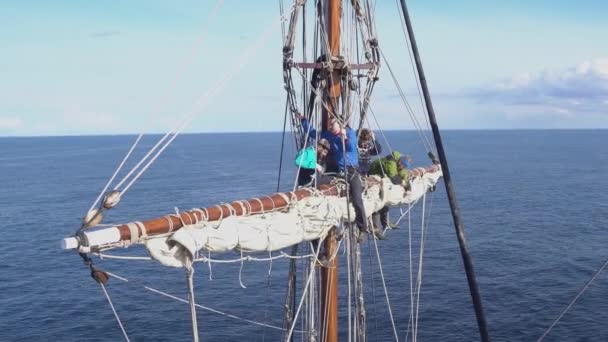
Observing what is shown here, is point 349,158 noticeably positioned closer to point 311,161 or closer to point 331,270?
point 311,161

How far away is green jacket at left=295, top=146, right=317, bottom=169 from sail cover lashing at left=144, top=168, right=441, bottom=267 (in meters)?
1.11

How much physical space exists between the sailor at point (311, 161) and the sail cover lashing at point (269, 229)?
1106mm

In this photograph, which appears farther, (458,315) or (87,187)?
(87,187)

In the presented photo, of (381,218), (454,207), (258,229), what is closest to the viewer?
(454,207)

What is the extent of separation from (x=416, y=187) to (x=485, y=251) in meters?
47.8

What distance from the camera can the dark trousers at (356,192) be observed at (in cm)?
1723

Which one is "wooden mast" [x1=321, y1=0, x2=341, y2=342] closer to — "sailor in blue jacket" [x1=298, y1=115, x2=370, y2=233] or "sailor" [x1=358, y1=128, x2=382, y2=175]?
"sailor in blue jacket" [x1=298, y1=115, x2=370, y2=233]

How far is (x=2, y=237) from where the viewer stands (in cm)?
7369

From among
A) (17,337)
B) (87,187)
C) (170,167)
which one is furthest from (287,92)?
(170,167)

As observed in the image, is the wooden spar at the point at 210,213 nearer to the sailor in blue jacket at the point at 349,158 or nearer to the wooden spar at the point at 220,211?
the wooden spar at the point at 220,211

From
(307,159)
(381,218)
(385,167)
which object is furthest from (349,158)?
(381,218)

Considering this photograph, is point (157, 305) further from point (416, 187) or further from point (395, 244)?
point (416, 187)

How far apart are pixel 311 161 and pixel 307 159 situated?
14 cm

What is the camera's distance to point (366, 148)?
20.3m
